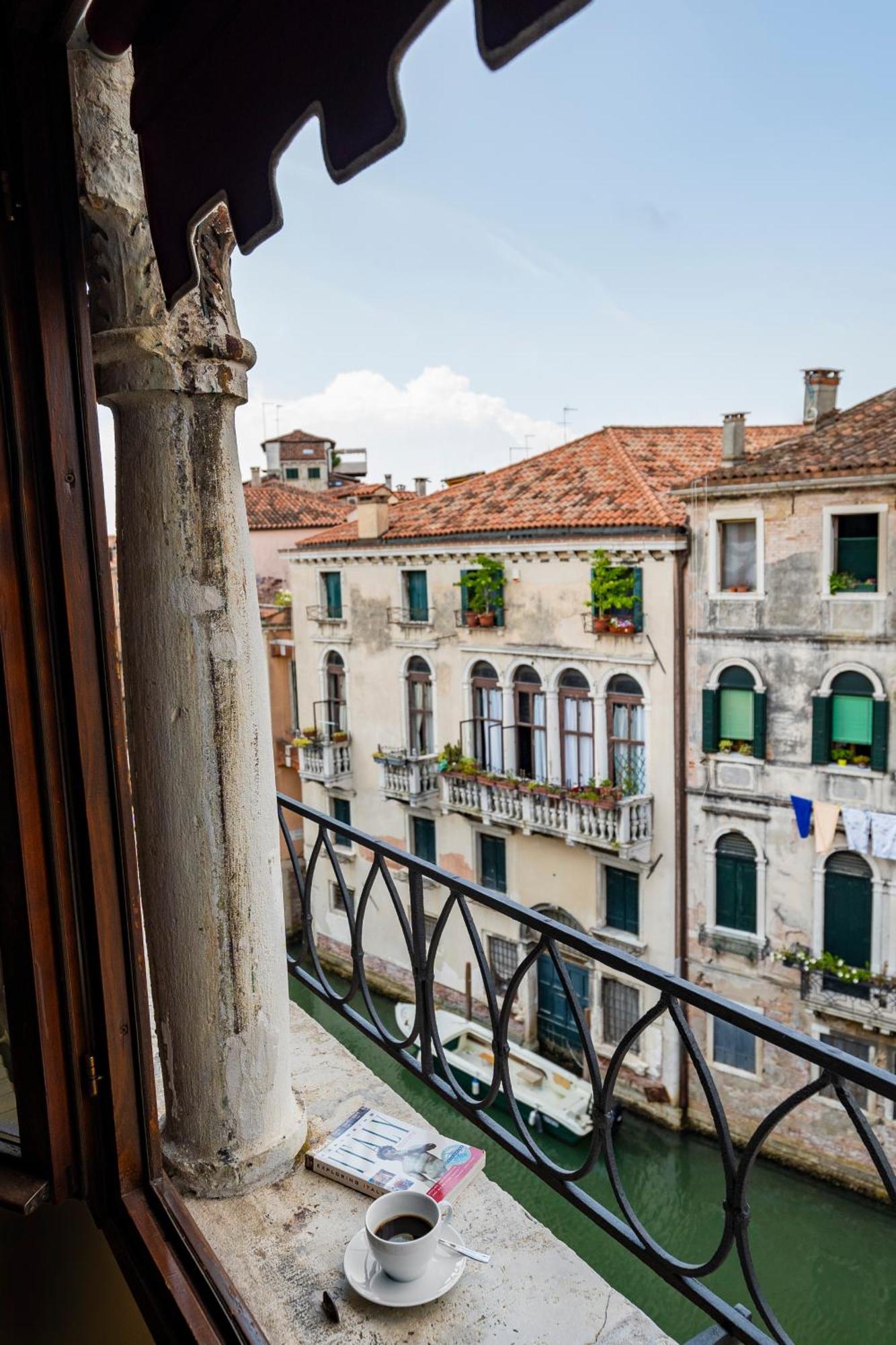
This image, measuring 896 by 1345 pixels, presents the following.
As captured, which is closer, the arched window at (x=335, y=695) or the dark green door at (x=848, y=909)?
the dark green door at (x=848, y=909)

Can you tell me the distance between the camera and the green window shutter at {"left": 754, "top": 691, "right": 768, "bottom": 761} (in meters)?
11.3

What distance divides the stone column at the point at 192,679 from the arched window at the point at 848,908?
10.2 m

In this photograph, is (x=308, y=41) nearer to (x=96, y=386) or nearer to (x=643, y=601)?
(x=96, y=386)

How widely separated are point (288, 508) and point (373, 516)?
587 centimetres

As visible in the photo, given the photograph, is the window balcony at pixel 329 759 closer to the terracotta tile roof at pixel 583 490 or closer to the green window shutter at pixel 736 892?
the terracotta tile roof at pixel 583 490

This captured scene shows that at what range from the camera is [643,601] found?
11852mm

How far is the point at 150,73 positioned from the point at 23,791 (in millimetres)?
1035

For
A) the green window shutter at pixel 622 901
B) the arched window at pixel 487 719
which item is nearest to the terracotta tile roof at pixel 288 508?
the arched window at pixel 487 719

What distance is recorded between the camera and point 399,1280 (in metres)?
1.61

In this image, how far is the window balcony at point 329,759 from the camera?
53.9ft

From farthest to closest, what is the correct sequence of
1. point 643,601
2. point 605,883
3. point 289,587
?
1. point 289,587
2. point 605,883
3. point 643,601

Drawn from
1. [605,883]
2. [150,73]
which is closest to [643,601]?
[605,883]

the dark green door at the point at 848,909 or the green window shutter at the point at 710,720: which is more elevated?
the green window shutter at the point at 710,720

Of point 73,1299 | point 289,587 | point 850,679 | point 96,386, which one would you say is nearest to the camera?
point 96,386
